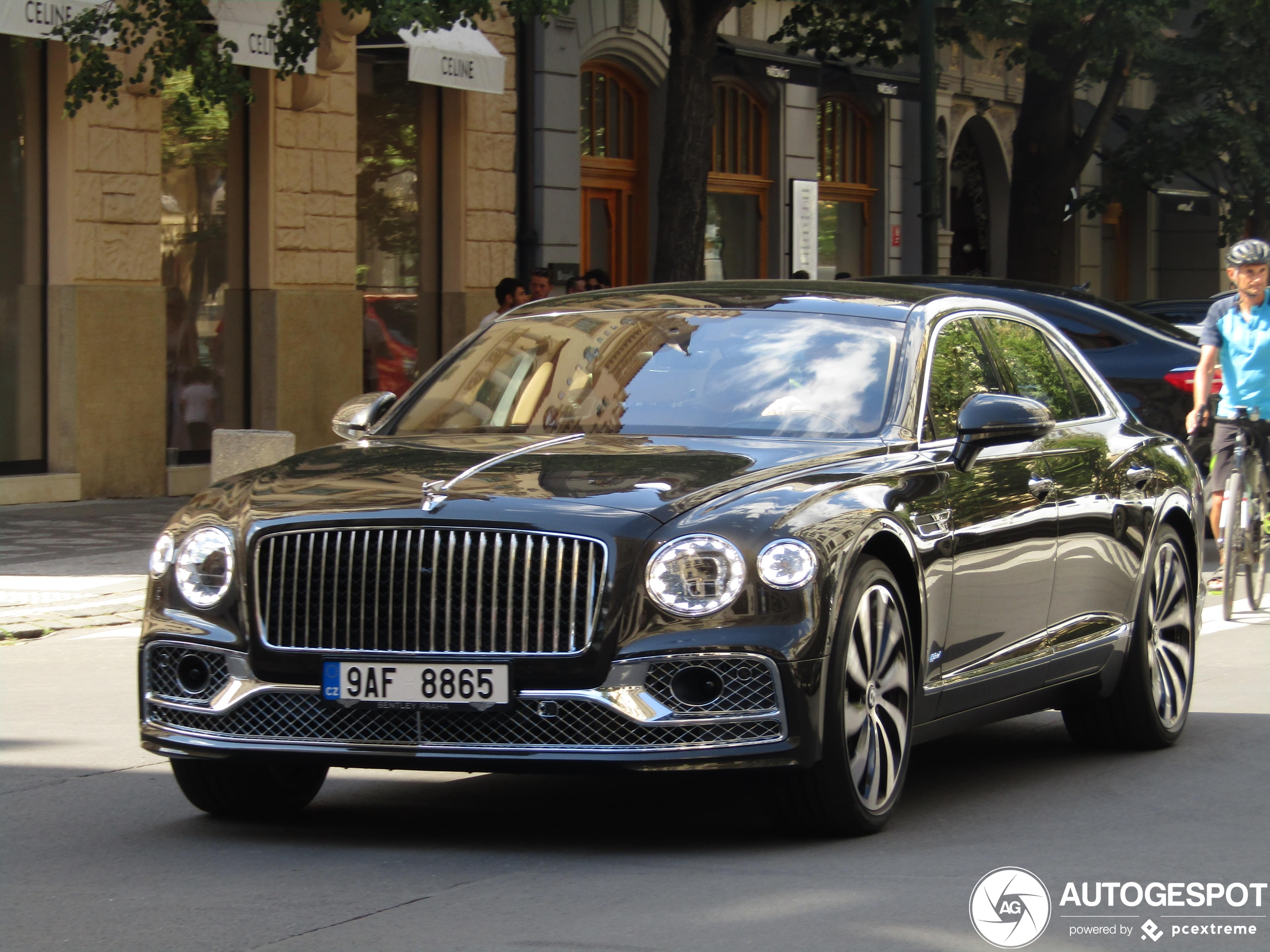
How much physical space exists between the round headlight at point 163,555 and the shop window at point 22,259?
39.4 feet

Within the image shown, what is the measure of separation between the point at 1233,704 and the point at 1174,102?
24.2 metres

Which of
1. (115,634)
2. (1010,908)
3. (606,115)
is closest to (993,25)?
(606,115)

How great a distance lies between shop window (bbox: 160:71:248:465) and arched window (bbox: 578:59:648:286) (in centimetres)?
611

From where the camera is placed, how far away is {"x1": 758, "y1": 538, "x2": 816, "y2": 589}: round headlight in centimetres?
578

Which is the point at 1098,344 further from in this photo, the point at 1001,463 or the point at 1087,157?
the point at 1087,157

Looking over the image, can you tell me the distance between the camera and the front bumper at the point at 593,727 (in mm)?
5730

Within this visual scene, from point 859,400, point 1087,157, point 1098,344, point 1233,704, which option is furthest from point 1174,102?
point 859,400

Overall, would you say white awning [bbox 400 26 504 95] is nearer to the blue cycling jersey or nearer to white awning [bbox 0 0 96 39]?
white awning [bbox 0 0 96 39]

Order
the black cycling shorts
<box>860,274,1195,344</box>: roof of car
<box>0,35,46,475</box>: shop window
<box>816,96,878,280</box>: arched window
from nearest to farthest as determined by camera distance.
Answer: the black cycling shorts → <box>860,274,1195,344</box>: roof of car → <box>0,35,46,475</box>: shop window → <box>816,96,878,280</box>: arched window

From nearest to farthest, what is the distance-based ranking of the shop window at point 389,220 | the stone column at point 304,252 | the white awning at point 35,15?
the white awning at point 35,15, the stone column at point 304,252, the shop window at point 389,220

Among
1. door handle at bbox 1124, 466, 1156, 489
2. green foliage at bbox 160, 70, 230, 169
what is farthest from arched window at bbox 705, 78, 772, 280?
door handle at bbox 1124, 466, 1156, 489

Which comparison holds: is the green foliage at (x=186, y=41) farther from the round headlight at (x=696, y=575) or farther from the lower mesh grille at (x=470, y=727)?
the round headlight at (x=696, y=575)

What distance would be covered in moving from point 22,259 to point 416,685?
43.0 ft

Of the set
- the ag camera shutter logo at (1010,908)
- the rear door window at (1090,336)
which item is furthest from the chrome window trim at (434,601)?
the rear door window at (1090,336)
